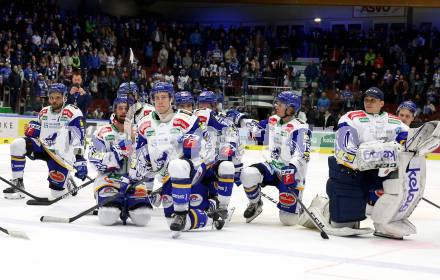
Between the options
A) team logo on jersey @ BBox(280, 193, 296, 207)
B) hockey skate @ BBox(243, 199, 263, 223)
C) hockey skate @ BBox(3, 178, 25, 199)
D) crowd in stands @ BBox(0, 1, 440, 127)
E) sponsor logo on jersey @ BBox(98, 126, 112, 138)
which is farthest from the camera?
crowd in stands @ BBox(0, 1, 440, 127)

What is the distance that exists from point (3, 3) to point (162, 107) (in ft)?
67.6

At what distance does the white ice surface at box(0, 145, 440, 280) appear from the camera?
5305 millimetres

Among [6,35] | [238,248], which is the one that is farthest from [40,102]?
[238,248]

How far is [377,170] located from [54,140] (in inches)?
159

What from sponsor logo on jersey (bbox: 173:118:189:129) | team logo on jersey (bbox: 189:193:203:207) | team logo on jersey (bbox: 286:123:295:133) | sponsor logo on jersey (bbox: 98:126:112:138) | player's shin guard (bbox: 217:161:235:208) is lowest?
team logo on jersey (bbox: 189:193:203:207)

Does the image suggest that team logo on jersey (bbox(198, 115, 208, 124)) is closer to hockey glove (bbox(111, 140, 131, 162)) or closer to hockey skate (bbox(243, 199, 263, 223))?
hockey glove (bbox(111, 140, 131, 162))

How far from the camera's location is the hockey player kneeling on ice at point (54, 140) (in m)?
9.55

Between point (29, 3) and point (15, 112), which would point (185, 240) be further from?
point (29, 3)

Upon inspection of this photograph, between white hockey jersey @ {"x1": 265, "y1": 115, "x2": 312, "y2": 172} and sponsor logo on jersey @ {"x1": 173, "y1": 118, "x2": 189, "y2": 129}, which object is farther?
white hockey jersey @ {"x1": 265, "y1": 115, "x2": 312, "y2": 172}

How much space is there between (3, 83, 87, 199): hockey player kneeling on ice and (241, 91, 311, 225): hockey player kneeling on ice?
2.46 metres

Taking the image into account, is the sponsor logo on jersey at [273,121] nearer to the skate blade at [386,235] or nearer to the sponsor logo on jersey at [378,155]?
the sponsor logo on jersey at [378,155]

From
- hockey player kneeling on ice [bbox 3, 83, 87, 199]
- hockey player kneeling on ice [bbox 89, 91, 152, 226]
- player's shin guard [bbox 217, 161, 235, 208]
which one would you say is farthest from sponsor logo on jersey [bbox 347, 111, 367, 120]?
hockey player kneeling on ice [bbox 3, 83, 87, 199]

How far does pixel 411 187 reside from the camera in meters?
7.11

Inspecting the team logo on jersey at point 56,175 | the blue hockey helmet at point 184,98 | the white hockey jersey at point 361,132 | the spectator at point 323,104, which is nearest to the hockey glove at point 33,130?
the team logo on jersey at point 56,175
